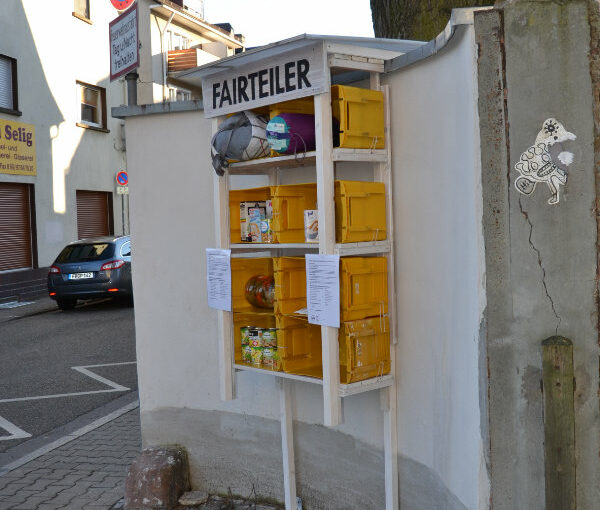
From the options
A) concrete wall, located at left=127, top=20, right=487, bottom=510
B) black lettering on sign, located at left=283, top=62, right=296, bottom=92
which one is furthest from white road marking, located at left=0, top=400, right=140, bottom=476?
black lettering on sign, located at left=283, top=62, right=296, bottom=92

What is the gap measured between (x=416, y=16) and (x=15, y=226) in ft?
50.1

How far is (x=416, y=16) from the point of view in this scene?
6.72 m

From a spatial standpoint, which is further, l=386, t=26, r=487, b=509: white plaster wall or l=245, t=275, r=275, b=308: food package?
l=245, t=275, r=275, b=308: food package

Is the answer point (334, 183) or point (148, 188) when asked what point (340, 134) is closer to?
point (334, 183)

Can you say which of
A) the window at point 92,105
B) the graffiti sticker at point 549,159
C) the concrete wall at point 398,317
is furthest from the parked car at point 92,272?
the graffiti sticker at point 549,159

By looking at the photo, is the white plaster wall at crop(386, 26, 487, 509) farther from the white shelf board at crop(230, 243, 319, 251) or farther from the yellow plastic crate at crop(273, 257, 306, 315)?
the yellow plastic crate at crop(273, 257, 306, 315)

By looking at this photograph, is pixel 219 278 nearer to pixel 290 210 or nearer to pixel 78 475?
pixel 290 210

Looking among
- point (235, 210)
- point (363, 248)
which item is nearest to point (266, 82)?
point (235, 210)

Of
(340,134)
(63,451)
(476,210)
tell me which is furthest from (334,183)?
(63,451)

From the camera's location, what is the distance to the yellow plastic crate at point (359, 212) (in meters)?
3.90

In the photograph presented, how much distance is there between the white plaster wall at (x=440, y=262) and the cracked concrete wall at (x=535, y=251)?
0.29 ft

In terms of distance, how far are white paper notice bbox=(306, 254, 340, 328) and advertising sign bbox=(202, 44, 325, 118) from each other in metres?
0.86

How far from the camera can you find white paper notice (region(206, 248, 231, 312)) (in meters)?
4.59

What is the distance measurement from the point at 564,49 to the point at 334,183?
1.32 m
